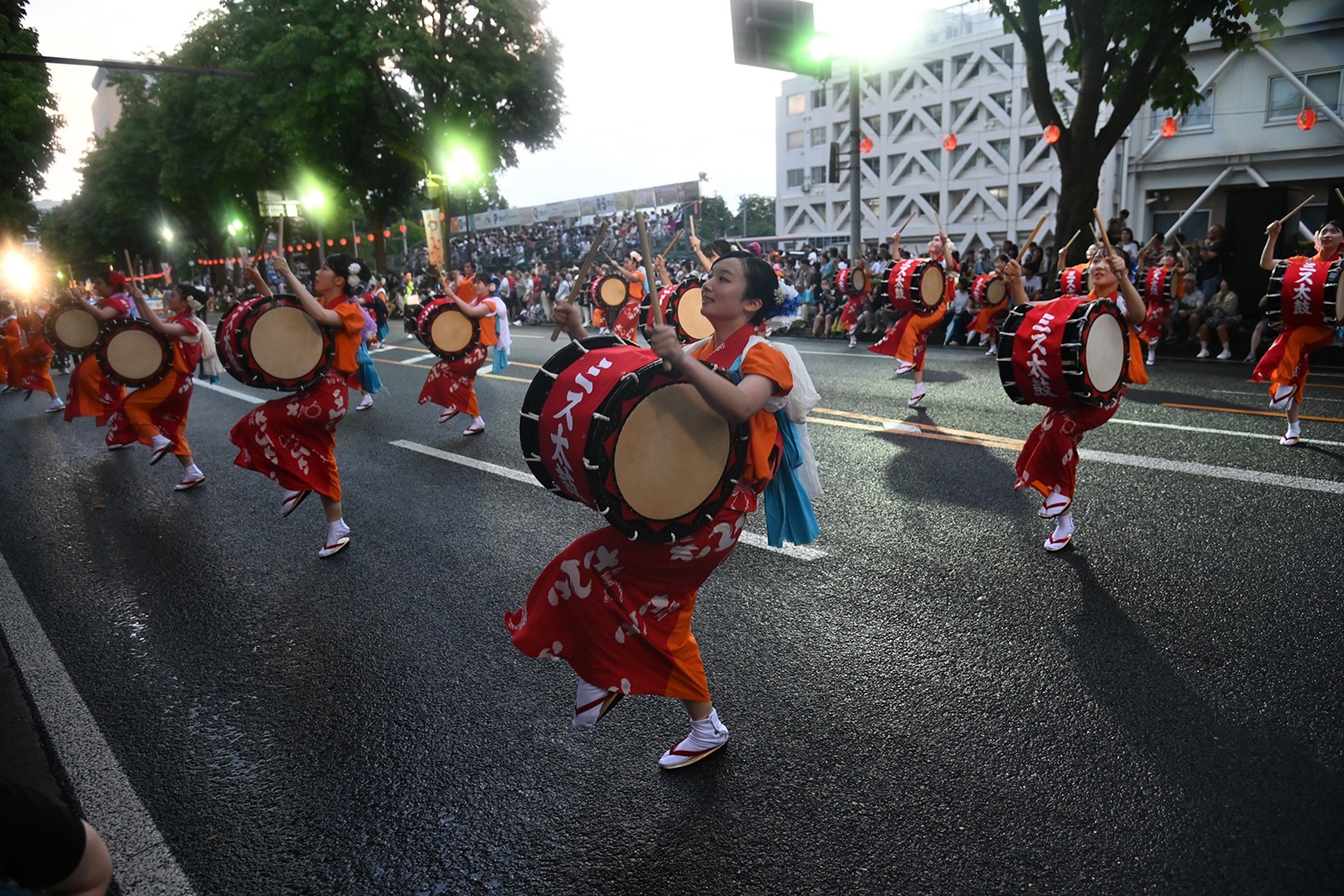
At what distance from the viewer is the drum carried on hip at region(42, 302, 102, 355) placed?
10156 mm

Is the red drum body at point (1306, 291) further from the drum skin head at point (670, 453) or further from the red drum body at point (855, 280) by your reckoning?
the red drum body at point (855, 280)

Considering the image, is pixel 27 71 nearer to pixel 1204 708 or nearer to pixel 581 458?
pixel 581 458

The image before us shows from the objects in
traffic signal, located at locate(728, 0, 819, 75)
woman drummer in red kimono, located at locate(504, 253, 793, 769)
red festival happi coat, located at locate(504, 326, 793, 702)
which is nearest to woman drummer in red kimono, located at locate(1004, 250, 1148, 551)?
woman drummer in red kimono, located at locate(504, 253, 793, 769)

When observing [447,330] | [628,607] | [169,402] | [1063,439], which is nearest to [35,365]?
[169,402]

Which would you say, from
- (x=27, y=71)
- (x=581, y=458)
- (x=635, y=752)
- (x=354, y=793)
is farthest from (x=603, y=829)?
(x=27, y=71)

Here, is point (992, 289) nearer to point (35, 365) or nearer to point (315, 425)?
point (315, 425)

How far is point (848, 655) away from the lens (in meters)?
4.01

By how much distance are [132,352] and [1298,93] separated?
104ft

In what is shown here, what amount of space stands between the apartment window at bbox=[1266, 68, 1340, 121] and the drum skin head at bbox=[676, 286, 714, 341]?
26455 millimetres

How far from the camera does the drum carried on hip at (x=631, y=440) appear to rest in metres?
2.74

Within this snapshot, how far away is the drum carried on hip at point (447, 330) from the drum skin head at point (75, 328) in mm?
3843

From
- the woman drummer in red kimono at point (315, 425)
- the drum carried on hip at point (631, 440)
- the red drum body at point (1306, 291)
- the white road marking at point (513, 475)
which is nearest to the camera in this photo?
the drum carried on hip at point (631, 440)

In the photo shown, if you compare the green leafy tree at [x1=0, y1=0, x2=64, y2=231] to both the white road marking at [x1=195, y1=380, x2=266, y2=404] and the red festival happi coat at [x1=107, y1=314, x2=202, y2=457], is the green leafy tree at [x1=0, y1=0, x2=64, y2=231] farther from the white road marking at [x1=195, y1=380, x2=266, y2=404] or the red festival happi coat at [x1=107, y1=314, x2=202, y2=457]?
the red festival happi coat at [x1=107, y1=314, x2=202, y2=457]

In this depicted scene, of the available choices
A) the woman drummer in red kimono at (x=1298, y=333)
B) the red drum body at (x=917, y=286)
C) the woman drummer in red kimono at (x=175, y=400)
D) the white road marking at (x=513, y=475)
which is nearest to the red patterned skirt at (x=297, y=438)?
the white road marking at (x=513, y=475)
